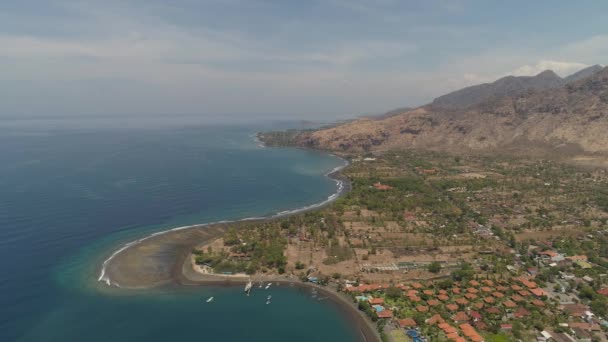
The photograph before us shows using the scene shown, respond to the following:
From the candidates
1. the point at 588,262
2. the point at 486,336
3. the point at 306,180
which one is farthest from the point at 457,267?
the point at 306,180

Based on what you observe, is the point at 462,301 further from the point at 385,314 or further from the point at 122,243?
the point at 122,243

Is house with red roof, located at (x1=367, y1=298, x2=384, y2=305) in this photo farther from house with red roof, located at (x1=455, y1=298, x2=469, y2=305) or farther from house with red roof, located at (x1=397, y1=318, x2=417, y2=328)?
house with red roof, located at (x1=455, y1=298, x2=469, y2=305)

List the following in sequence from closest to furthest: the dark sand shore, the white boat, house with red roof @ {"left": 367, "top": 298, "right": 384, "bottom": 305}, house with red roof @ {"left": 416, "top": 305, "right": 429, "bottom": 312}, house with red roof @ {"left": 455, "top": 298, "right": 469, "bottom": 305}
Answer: house with red roof @ {"left": 416, "top": 305, "right": 429, "bottom": 312}, house with red roof @ {"left": 455, "top": 298, "right": 469, "bottom": 305}, house with red roof @ {"left": 367, "top": 298, "right": 384, "bottom": 305}, the dark sand shore, the white boat

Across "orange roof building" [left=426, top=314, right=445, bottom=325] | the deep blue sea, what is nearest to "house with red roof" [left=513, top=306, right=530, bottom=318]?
"orange roof building" [left=426, top=314, right=445, bottom=325]

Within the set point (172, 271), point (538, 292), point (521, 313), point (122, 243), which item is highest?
point (122, 243)

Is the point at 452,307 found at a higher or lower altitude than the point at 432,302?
lower

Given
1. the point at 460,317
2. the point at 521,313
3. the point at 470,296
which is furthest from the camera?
the point at 470,296

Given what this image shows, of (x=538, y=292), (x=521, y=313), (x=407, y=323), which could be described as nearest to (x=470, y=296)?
(x=521, y=313)
